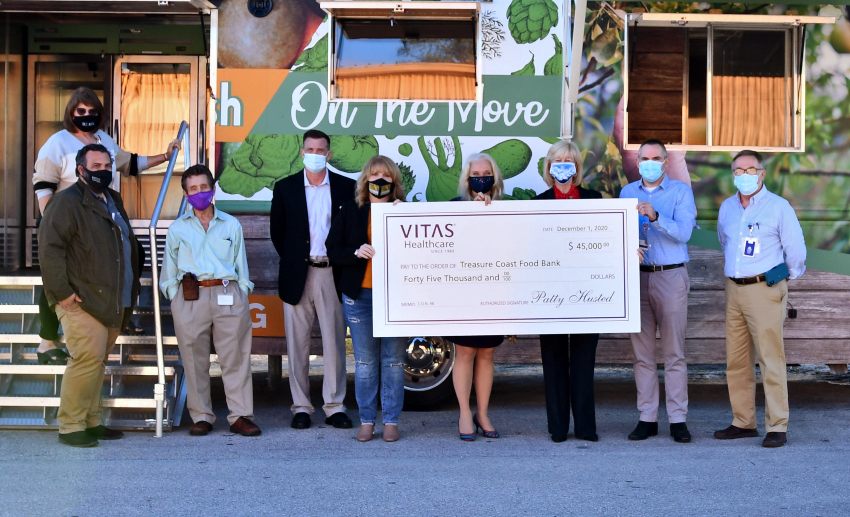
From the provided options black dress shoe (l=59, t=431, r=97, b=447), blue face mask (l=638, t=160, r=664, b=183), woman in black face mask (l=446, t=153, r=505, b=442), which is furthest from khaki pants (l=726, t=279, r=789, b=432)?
black dress shoe (l=59, t=431, r=97, b=447)

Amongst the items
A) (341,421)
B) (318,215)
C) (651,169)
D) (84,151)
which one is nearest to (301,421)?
(341,421)

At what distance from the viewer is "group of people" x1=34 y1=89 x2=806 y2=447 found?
288 inches

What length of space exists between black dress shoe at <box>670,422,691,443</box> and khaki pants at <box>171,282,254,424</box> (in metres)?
2.81

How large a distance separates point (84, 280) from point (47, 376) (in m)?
1.01

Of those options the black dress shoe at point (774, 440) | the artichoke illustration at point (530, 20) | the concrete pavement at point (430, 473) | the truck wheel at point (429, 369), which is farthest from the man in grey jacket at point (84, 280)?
the black dress shoe at point (774, 440)

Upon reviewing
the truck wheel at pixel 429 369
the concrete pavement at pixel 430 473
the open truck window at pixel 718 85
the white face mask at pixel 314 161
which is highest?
the open truck window at pixel 718 85

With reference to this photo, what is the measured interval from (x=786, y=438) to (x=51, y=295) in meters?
4.79

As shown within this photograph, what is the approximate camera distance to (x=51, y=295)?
7191mm

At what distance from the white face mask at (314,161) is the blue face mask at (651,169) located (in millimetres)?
2131

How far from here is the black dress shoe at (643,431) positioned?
753cm

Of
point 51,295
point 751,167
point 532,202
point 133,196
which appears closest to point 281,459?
point 51,295

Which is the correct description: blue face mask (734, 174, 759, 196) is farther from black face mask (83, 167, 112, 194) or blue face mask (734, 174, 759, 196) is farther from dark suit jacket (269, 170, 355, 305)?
black face mask (83, 167, 112, 194)

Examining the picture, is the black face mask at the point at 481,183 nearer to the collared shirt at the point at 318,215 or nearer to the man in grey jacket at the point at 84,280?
the collared shirt at the point at 318,215

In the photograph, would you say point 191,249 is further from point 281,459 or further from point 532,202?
point 532,202
